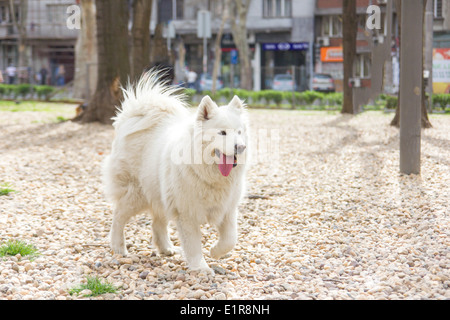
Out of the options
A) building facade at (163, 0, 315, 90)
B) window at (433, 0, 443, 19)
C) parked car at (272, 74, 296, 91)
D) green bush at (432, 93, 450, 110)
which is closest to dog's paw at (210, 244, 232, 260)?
window at (433, 0, 443, 19)

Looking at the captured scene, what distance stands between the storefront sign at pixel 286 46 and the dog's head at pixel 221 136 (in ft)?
123

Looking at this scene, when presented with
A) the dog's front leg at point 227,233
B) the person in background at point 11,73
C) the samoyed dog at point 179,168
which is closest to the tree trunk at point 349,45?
the samoyed dog at point 179,168

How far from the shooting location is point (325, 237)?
5996 mm

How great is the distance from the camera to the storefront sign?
41469 millimetres

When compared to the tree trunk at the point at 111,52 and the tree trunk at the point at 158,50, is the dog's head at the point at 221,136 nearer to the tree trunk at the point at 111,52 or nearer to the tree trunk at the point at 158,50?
the tree trunk at the point at 111,52

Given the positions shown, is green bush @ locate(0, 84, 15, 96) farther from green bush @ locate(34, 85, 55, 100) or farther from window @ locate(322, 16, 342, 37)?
window @ locate(322, 16, 342, 37)

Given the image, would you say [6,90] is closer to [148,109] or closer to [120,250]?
[148,109]

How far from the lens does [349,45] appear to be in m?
20.8

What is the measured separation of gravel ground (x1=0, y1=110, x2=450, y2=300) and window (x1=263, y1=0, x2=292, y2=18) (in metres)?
32.0

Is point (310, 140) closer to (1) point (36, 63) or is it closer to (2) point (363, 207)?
(2) point (363, 207)

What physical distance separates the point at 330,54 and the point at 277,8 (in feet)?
17.3

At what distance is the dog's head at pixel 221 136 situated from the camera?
4566 mm
